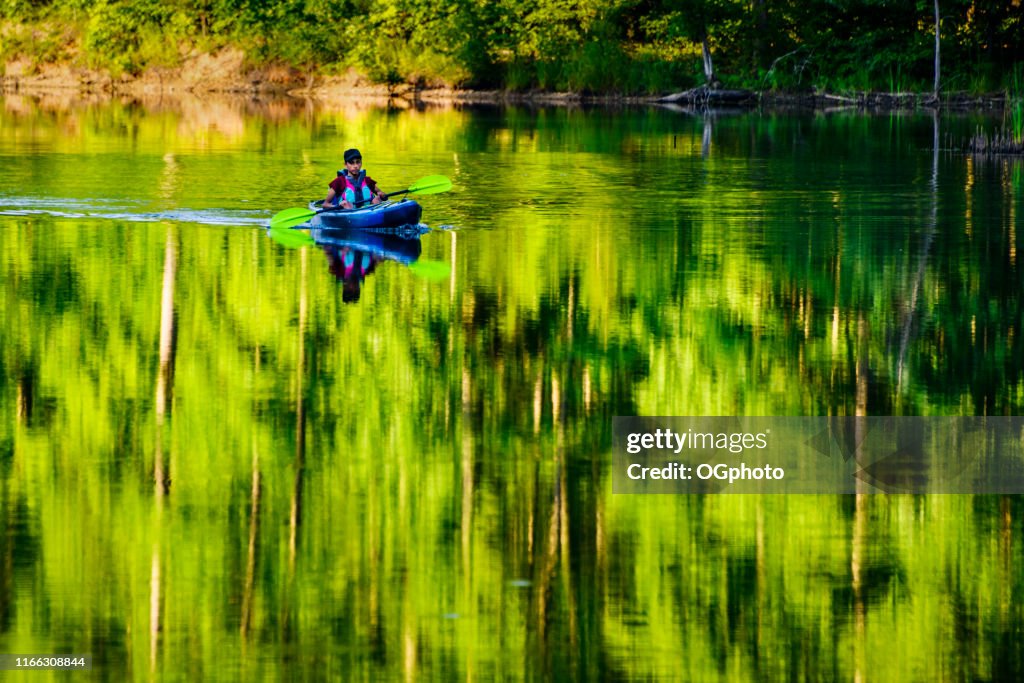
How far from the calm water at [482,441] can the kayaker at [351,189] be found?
0.62 metres

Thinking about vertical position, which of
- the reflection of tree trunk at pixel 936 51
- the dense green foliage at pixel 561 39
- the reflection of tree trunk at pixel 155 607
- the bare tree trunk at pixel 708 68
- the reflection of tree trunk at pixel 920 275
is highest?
the dense green foliage at pixel 561 39

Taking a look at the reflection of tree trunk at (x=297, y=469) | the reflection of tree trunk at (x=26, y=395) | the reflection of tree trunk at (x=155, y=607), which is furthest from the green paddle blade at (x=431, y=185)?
the reflection of tree trunk at (x=155, y=607)

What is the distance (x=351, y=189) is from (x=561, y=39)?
157 feet

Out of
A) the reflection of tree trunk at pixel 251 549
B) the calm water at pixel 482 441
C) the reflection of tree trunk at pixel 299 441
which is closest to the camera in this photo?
the calm water at pixel 482 441

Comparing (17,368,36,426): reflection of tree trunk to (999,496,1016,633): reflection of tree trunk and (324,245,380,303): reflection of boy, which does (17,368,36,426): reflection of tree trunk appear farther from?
(999,496,1016,633): reflection of tree trunk

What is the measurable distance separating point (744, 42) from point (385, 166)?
29.5 m

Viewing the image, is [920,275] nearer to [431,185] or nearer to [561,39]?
[431,185]

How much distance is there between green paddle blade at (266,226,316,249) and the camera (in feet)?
67.8

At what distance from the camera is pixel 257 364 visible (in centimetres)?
1262

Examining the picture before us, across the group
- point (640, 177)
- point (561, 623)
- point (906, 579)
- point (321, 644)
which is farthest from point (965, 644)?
point (640, 177)

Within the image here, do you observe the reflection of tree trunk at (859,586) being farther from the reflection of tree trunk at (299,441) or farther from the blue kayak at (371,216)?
the blue kayak at (371,216)

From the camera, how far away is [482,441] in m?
10.4

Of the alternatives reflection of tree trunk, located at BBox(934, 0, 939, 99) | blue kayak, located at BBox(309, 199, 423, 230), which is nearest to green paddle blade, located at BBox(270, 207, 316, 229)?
blue kayak, located at BBox(309, 199, 423, 230)

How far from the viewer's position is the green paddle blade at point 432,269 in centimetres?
1766
